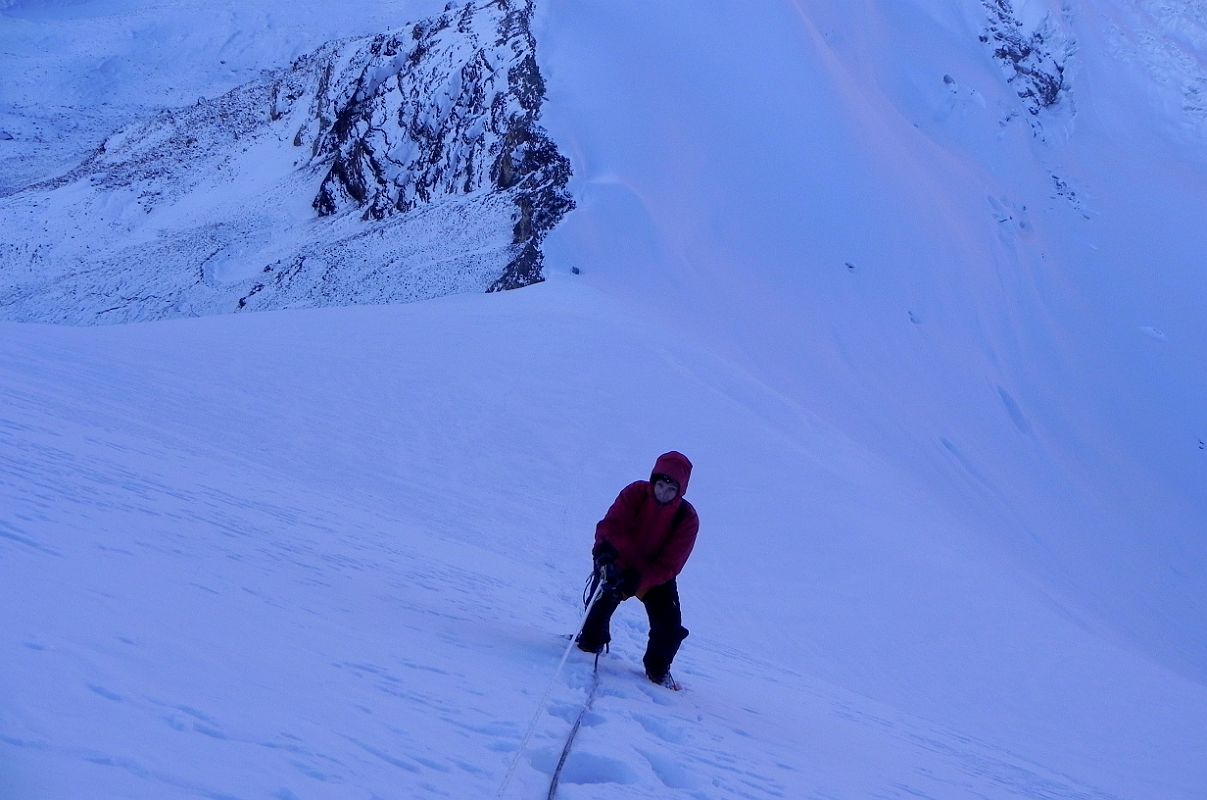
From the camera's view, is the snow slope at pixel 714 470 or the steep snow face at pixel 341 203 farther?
the steep snow face at pixel 341 203

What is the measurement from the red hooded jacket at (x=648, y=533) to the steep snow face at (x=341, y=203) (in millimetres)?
14762

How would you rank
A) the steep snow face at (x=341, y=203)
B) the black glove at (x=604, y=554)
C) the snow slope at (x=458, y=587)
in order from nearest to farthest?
1. the snow slope at (x=458, y=587)
2. the black glove at (x=604, y=554)
3. the steep snow face at (x=341, y=203)

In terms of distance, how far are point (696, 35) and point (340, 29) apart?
98.0 feet

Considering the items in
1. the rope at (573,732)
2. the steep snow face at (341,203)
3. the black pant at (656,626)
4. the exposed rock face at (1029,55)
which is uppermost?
the exposed rock face at (1029,55)

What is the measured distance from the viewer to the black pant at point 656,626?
550cm

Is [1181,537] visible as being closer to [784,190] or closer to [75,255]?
[784,190]

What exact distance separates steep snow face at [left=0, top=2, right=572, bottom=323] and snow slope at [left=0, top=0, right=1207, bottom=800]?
1.61 metres

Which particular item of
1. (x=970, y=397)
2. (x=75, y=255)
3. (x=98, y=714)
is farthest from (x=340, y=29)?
(x=98, y=714)

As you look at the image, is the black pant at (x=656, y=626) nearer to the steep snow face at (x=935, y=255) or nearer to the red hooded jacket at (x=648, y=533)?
the red hooded jacket at (x=648, y=533)

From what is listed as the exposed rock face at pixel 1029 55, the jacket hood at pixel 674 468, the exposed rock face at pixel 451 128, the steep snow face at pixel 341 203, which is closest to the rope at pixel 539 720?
the jacket hood at pixel 674 468

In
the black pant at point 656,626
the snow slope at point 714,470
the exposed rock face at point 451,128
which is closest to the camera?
the snow slope at point 714,470

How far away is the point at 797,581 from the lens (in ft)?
33.8

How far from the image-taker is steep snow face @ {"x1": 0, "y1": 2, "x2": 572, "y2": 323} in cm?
2238

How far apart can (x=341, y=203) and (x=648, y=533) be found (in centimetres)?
2437
